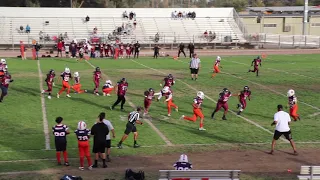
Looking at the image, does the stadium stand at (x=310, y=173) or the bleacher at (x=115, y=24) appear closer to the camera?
the stadium stand at (x=310, y=173)

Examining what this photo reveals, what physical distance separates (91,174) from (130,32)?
1907 inches

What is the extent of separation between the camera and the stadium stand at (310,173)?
10.9m

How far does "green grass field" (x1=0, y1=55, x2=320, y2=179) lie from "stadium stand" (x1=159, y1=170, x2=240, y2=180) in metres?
4.38

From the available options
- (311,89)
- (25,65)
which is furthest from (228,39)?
(311,89)

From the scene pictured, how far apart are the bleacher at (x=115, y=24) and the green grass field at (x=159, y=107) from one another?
19835mm

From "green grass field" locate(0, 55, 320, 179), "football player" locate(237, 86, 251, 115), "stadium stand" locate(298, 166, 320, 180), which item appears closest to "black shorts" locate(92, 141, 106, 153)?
"green grass field" locate(0, 55, 320, 179)

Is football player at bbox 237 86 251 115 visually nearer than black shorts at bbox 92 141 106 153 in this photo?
No

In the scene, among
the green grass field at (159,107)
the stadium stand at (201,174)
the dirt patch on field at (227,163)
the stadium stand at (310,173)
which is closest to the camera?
the stadium stand at (201,174)

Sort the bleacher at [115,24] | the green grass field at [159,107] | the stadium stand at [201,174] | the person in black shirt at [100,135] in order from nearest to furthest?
the stadium stand at [201,174] → the person in black shirt at [100,135] → the green grass field at [159,107] → the bleacher at [115,24]

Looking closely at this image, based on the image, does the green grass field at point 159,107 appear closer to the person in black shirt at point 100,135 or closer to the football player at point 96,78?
the football player at point 96,78

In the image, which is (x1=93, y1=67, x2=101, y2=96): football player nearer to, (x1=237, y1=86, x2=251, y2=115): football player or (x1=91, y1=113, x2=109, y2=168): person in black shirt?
(x1=237, y1=86, x2=251, y2=115): football player

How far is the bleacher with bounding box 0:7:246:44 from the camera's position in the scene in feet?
191

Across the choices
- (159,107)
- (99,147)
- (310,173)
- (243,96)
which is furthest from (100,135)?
(159,107)

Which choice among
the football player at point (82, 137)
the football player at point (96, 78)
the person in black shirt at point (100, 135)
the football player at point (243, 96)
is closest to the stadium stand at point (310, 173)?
the person in black shirt at point (100, 135)
